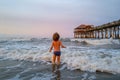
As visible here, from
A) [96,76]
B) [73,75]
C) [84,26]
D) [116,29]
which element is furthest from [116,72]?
[84,26]

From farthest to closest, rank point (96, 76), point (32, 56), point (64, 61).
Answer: point (32, 56) → point (64, 61) → point (96, 76)

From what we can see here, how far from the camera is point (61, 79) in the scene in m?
4.59

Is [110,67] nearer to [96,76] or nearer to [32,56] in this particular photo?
[96,76]

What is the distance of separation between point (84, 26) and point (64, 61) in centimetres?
5240

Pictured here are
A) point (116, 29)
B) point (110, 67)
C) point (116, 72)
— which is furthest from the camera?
point (116, 29)

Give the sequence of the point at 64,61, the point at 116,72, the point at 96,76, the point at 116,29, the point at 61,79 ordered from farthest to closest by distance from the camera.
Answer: the point at 116,29 → the point at 64,61 → the point at 116,72 → the point at 96,76 → the point at 61,79

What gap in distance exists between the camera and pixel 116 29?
28156mm

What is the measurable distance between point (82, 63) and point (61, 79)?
2.06 metres

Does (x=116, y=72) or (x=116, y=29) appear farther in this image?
(x=116, y=29)

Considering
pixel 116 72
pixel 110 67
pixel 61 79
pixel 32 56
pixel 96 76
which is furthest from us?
pixel 32 56

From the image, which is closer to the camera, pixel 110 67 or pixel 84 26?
pixel 110 67

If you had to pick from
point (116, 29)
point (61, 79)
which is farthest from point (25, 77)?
point (116, 29)

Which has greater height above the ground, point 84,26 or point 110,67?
point 84,26

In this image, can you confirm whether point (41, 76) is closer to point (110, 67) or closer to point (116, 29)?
point (110, 67)
